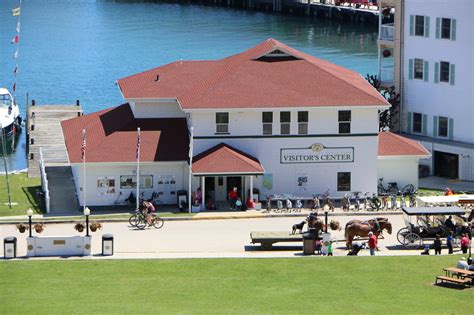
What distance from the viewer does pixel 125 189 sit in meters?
72.8

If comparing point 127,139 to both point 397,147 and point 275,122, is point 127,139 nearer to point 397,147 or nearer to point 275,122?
point 275,122

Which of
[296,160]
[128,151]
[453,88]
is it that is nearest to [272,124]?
[296,160]

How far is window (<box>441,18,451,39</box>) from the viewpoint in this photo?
85.6m

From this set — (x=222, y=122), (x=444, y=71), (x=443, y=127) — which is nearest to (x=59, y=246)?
(x=222, y=122)

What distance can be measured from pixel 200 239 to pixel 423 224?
9526mm

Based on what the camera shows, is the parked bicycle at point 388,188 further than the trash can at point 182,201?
Yes

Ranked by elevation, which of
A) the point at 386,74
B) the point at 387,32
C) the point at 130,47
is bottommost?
the point at 386,74

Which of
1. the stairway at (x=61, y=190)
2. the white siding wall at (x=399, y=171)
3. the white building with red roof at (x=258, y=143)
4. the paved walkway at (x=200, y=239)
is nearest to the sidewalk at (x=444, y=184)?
the white siding wall at (x=399, y=171)

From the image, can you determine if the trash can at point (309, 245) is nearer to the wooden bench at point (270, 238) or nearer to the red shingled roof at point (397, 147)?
the wooden bench at point (270, 238)

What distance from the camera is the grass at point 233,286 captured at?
50312 mm

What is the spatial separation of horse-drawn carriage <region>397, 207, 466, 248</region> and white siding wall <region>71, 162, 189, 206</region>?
14.1 m

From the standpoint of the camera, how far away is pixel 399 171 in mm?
77312

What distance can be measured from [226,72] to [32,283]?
2596 cm

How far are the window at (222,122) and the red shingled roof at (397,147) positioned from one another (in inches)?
326
